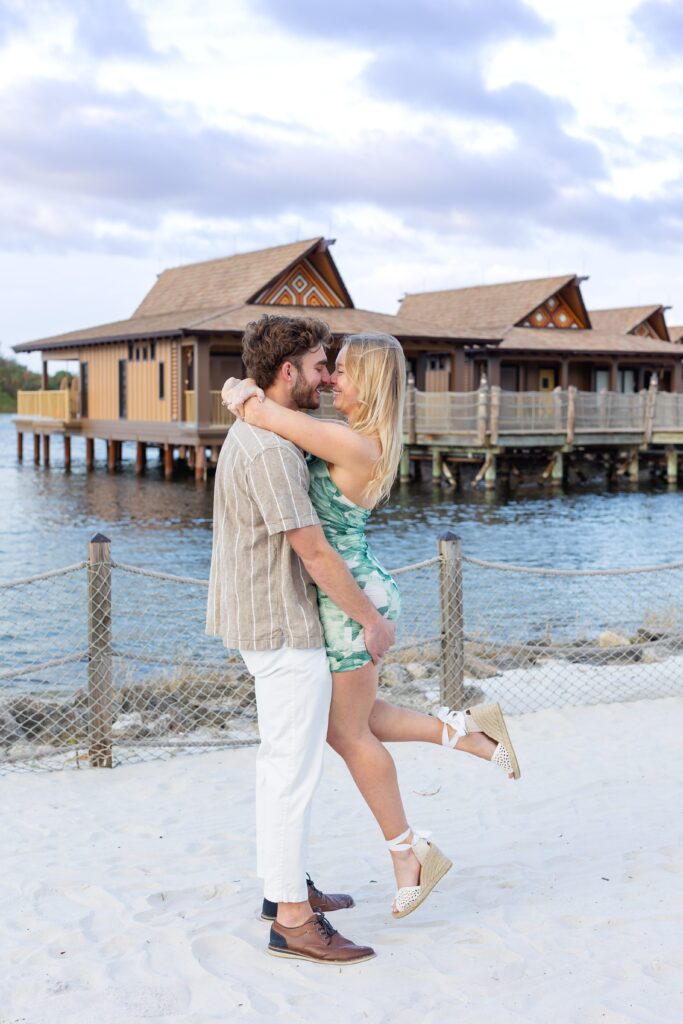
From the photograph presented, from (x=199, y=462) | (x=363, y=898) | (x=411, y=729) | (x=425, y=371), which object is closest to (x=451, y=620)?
(x=363, y=898)

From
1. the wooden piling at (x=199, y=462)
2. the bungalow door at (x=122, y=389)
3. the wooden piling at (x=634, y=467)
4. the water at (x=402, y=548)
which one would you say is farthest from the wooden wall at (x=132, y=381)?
the wooden piling at (x=634, y=467)

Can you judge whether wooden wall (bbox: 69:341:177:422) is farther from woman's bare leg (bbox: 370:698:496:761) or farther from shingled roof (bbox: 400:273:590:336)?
woman's bare leg (bbox: 370:698:496:761)

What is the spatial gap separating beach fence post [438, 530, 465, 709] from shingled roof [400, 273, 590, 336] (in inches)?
1205

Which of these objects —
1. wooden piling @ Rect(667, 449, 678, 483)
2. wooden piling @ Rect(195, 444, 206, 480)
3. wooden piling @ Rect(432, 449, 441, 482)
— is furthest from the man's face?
wooden piling @ Rect(667, 449, 678, 483)

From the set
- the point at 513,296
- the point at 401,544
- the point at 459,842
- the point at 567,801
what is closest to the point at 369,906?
the point at 459,842

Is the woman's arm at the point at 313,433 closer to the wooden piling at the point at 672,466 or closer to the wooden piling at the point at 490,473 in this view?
the wooden piling at the point at 490,473

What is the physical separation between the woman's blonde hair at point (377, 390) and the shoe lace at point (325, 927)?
128cm

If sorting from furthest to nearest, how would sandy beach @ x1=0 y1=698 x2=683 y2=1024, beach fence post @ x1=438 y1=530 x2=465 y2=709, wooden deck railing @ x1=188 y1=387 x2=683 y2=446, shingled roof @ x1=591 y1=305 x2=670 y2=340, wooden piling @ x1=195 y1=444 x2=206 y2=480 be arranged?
shingled roof @ x1=591 y1=305 x2=670 y2=340
wooden piling @ x1=195 y1=444 x2=206 y2=480
wooden deck railing @ x1=188 y1=387 x2=683 y2=446
beach fence post @ x1=438 y1=530 x2=465 y2=709
sandy beach @ x1=0 y1=698 x2=683 y2=1024

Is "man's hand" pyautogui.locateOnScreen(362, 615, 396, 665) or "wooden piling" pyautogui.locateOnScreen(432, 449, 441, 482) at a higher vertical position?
"man's hand" pyautogui.locateOnScreen(362, 615, 396, 665)

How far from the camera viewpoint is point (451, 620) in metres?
6.83

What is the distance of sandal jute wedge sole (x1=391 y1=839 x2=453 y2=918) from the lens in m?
3.71

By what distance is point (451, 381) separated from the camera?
3534cm

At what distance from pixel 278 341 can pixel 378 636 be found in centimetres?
94

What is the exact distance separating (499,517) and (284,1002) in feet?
70.5
